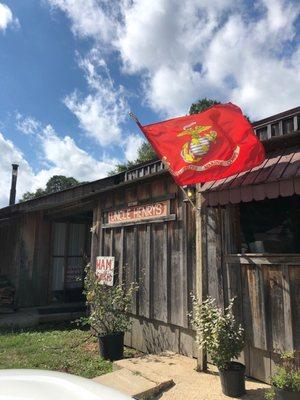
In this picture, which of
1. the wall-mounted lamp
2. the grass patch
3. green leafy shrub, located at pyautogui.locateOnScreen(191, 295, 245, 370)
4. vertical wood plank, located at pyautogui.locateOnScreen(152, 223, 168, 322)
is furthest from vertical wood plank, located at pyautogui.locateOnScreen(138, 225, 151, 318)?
green leafy shrub, located at pyautogui.locateOnScreen(191, 295, 245, 370)

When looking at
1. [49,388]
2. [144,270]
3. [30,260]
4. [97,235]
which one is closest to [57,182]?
[30,260]

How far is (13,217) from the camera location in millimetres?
12578

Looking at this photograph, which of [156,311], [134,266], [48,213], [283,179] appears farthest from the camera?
[48,213]

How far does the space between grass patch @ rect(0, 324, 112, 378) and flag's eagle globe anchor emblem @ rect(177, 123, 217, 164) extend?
3.71 meters

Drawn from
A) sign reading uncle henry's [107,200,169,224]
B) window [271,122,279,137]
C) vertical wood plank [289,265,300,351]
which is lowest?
vertical wood plank [289,265,300,351]

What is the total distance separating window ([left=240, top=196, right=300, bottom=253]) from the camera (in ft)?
19.3

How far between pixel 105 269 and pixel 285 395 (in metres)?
5.18

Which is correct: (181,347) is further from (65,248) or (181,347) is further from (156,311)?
(65,248)

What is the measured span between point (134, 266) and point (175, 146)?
311 cm

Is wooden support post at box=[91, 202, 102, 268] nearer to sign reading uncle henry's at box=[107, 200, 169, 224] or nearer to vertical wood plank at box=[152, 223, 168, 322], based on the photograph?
sign reading uncle henry's at box=[107, 200, 169, 224]

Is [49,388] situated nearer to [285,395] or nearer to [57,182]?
[285,395]

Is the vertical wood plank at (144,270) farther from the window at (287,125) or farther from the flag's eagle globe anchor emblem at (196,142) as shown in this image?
the window at (287,125)

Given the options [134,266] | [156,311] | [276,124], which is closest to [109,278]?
[134,266]

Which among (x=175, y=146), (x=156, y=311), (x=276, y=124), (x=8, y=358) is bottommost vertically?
(x=8, y=358)
